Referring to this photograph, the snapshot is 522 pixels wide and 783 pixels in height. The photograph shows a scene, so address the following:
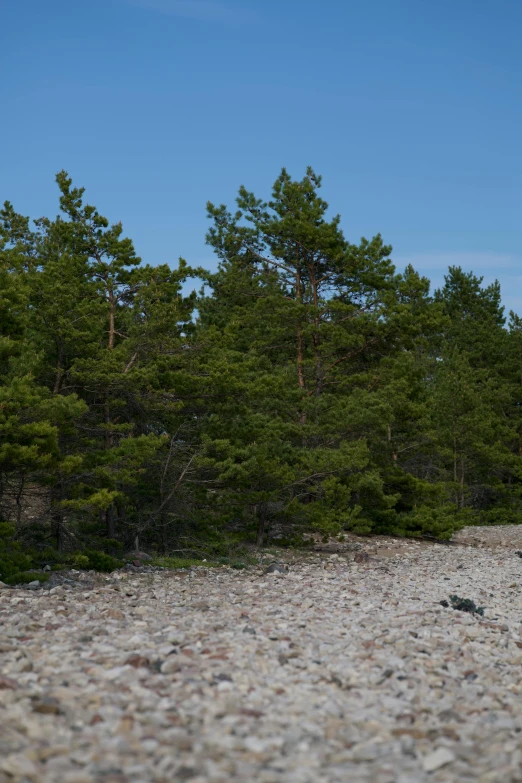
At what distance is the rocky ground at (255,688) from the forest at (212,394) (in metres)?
3.77

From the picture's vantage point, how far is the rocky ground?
198 inches

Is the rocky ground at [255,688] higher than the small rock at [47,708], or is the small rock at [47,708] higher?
the small rock at [47,708]

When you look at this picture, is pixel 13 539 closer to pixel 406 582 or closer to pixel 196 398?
pixel 196 398

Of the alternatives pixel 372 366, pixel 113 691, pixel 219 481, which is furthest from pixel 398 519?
pixel 113 691

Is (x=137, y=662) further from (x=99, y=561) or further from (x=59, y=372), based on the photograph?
(x=59, y=372)

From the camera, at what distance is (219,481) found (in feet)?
60.4

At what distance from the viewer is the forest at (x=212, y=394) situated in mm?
15391

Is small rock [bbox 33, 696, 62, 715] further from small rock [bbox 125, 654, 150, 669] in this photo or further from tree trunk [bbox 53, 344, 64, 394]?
tree trunk [bbox 53, 344, 64, 394]

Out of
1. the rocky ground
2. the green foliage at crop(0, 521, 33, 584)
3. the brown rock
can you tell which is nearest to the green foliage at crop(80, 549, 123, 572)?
the green foliage at crop(0, 521, 33, 584)

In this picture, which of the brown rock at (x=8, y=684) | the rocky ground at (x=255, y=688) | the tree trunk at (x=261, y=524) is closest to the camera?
the rocky ground at (x=255, y=688)

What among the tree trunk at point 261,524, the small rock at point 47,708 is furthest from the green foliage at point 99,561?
the small rock at point 47,708

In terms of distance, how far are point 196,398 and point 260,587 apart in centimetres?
619

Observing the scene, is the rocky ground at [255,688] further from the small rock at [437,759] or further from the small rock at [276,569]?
the small rock at [276,569]

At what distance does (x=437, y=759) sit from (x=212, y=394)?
13.9 m
